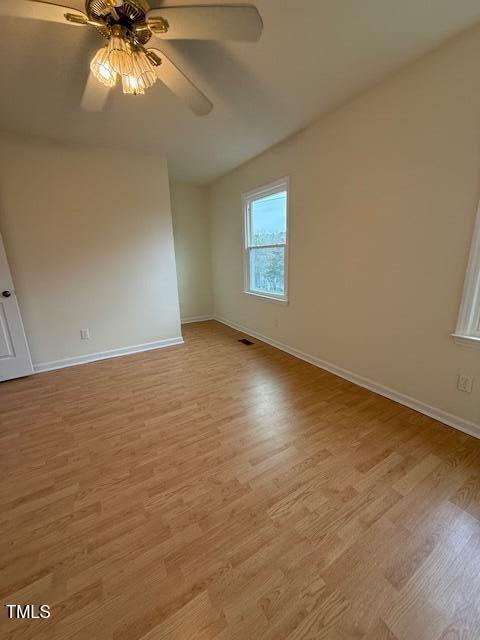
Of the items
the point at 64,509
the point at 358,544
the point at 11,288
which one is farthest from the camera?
the point at 11,288

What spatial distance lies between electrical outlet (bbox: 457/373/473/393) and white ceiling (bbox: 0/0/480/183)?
2.10 meters

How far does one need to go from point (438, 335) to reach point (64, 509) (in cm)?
257

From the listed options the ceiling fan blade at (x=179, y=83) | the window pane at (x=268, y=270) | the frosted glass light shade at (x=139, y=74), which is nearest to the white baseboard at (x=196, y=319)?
the window pane at (x=268, y=270)

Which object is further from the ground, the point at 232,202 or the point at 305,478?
the point at 232,202

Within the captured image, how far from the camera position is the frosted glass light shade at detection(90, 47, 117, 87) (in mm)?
1222

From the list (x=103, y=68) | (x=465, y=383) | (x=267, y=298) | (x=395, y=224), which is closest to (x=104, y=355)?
(x=267, y=298)

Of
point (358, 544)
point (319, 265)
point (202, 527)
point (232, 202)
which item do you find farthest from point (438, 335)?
point (232, 202)

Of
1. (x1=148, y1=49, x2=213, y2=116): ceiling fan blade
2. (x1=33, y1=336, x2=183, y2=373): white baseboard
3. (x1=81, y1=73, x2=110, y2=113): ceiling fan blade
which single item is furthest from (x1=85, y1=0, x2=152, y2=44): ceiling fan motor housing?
(x1=33, y1=336, x2=183, y2=373): white baseboard

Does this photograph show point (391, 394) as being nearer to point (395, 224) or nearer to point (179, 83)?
point (395, 224)

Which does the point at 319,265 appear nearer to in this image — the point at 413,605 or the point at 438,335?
the point at 438,335

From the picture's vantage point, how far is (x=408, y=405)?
82.4 inches

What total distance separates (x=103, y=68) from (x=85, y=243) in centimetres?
210

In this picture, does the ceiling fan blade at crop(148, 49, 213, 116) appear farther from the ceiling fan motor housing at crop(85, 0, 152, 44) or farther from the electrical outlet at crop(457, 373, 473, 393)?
the electrical outlet at crop(457, 373, 473, 393)

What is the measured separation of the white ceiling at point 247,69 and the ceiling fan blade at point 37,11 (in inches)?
9.2
